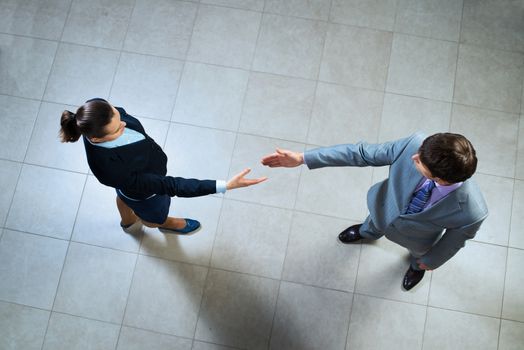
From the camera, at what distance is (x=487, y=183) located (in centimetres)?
303

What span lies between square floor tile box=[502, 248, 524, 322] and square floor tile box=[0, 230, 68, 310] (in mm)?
3092

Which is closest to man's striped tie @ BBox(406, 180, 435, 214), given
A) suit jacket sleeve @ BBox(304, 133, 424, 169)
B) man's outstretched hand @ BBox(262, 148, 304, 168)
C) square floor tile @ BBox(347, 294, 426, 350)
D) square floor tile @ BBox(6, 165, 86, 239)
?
suit jacket sleeve @ BBox(304, 133, 424, 169)

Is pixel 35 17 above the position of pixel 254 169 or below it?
above

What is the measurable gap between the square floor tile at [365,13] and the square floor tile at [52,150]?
224cm

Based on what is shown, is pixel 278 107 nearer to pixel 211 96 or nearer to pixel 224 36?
pixel 211 96

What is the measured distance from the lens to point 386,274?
2885mm

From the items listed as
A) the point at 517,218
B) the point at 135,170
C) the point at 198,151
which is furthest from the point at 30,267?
the point at 517,218

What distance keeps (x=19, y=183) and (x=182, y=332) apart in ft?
5.36

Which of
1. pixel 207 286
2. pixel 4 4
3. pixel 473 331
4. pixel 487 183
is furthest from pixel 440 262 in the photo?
pixel 4 4

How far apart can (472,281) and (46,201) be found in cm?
308

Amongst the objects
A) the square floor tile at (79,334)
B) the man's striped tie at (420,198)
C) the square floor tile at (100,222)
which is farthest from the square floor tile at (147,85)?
the man's striped tie at (420,198)

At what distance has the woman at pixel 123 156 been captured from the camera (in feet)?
5.83

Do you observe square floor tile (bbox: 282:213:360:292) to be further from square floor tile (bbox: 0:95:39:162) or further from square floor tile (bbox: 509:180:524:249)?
square floor tile (bbox: 0:95:39:162)

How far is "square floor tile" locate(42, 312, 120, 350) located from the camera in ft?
9.25
